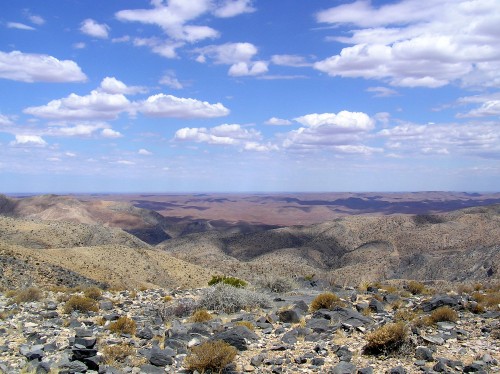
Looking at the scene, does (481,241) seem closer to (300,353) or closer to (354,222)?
(354,222)

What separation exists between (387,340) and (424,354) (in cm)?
87

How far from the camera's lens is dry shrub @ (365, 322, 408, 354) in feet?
35.5

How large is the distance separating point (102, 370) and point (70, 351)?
1.69 m

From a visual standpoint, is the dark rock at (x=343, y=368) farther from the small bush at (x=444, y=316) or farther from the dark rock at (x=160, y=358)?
the small bush at (x=444, y=316)

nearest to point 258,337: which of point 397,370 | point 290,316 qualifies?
point 290,316

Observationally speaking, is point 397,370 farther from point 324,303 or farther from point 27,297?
point 27,297

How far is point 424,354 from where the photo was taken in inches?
411

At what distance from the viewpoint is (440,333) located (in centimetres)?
1229

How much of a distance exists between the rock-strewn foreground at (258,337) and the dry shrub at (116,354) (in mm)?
25

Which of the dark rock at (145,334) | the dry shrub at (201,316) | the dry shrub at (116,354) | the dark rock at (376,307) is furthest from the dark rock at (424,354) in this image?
the dark rock at (145,334)

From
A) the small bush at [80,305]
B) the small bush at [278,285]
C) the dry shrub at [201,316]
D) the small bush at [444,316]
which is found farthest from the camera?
the small bush at [278,285]

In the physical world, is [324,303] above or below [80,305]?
above

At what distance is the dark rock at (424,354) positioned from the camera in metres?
10.4

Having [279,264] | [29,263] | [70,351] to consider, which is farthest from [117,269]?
[70,351]
